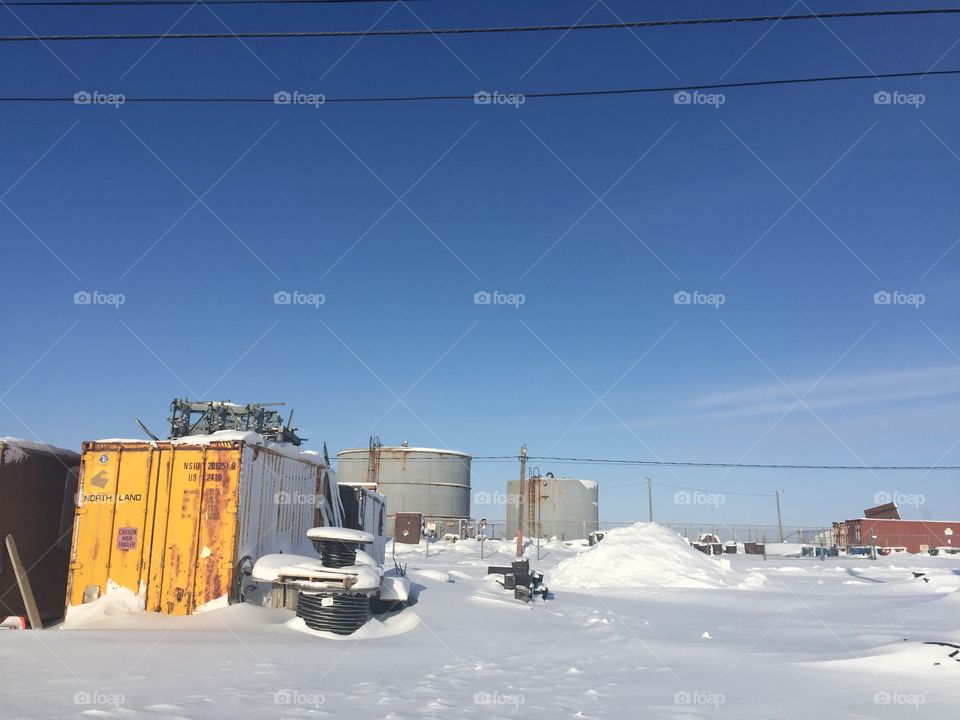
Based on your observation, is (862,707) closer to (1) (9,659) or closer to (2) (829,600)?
(1) (9,659)

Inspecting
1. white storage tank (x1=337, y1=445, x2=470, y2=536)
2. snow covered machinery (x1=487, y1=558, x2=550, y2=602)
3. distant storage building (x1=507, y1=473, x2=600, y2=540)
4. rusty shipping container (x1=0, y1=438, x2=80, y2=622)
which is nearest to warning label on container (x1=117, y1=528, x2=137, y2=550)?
rusty shipping container (x1=0, y1=438, x2=80, y2=622)

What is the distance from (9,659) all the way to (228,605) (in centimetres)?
373

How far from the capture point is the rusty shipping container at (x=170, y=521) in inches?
426

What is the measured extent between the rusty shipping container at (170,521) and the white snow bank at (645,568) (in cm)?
1396

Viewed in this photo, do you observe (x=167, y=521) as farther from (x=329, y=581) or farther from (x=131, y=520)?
(x=329, y=581)

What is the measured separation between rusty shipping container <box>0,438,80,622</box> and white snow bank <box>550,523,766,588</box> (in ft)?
48.8

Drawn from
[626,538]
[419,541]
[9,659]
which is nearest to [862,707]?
[9,659]

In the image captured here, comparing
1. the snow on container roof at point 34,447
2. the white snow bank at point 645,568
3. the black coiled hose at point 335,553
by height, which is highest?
the snow on container roof at point 34,447

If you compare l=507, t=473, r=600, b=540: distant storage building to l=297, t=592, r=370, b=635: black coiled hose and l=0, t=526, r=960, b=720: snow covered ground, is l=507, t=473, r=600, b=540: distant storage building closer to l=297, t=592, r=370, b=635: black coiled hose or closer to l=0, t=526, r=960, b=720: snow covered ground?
l=0, t=526, r=960, b=720: snow covered ground

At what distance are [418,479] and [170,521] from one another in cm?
4493

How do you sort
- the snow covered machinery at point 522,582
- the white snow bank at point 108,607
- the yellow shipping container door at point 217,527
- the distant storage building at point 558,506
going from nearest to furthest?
the white snow bank at point 108,607 → the yellow shipping container door at point 217,527 → the snow covered machinery at point 522,582 → the distant storage building at point 558,506

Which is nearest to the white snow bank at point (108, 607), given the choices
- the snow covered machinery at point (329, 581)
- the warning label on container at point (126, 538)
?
the warning label on container at point (126, 538)

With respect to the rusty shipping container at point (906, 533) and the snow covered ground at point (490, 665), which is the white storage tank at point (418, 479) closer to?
the rusty shipping container at point (906, 533)

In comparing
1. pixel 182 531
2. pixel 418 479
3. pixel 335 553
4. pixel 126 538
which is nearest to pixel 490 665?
pixel 335 553
